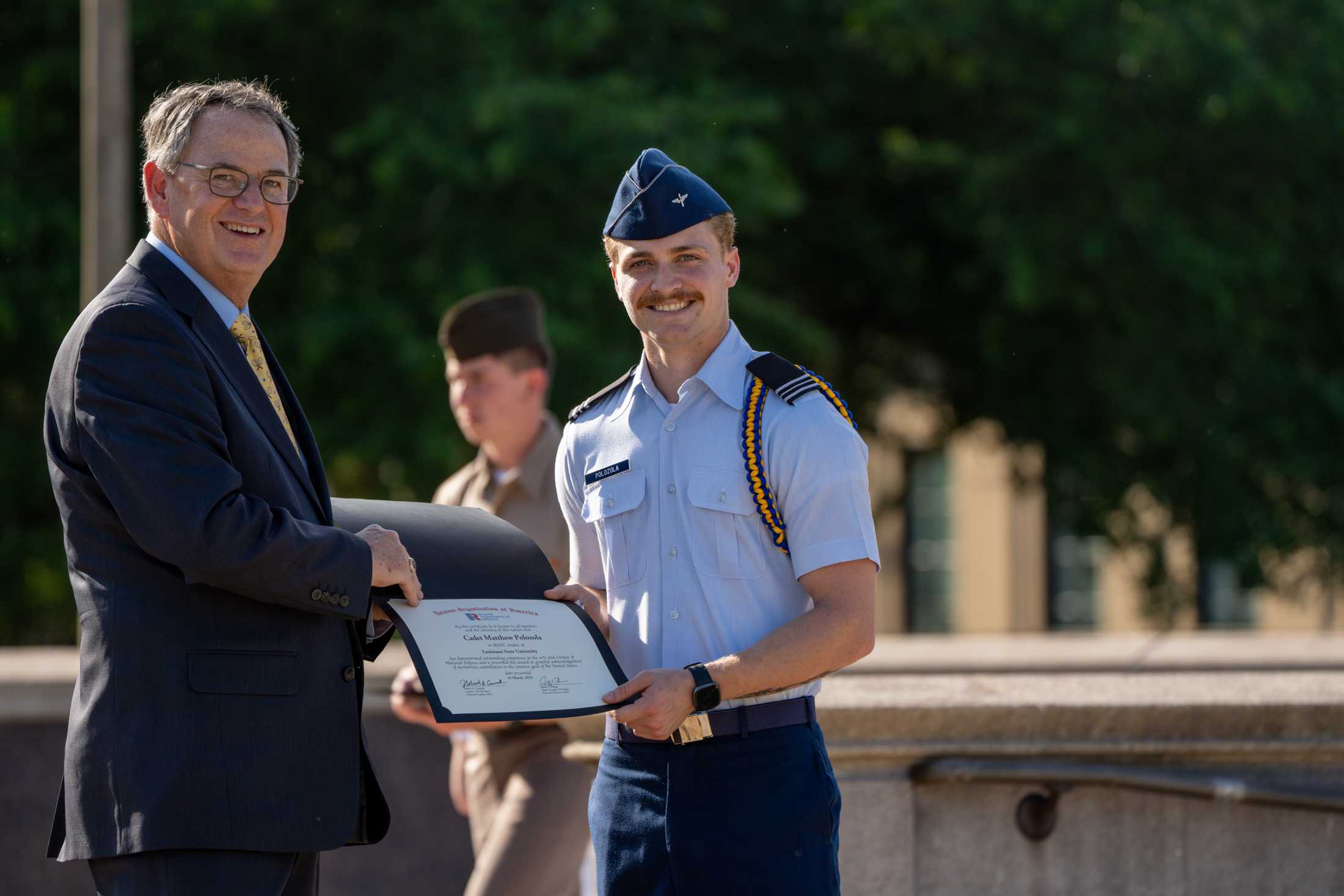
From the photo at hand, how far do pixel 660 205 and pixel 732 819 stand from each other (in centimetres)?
110

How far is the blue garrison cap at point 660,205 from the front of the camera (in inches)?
122

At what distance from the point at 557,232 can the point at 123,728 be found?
7993 millimetres

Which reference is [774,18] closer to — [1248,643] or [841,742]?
[1248,643]

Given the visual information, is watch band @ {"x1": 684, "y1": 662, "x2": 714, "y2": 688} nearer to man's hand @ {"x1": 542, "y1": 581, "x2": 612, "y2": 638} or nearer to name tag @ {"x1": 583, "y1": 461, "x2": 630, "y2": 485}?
man's hand @ {"x1": 542, "y1": 581, "x2": 612, "y2": 638}

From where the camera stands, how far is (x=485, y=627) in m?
3.11

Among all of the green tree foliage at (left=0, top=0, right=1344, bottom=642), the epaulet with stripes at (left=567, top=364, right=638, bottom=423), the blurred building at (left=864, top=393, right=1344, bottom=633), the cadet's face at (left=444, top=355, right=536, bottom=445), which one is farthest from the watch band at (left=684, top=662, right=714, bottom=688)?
the blurred building at (left=864, top=393, right=1344, bottom=633)

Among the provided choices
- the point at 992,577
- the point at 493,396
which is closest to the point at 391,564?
the point at 493,396

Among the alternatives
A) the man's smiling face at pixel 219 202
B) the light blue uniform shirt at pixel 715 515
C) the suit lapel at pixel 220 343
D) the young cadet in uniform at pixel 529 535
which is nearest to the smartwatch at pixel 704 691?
the light blue uniform shirt at pixel 715 515

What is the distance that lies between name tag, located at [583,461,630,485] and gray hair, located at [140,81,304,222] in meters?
0.83

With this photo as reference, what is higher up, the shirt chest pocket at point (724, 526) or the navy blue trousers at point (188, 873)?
the shirt chest pocket at point (724, 526)

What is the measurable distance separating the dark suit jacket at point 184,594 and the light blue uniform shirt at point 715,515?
1.69 feet

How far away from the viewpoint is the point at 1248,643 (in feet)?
25.3
